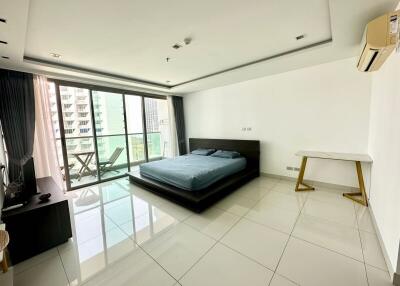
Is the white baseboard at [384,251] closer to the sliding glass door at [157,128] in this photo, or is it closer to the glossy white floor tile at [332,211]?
the glossy white floor tile at [332,211]

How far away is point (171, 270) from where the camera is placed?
1614 millimetres

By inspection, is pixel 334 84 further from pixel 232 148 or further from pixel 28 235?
pixel 28 235

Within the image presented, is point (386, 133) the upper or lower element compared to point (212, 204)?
upper

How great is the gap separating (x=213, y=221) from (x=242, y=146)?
2404 millimetres

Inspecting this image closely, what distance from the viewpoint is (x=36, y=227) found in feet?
6.13

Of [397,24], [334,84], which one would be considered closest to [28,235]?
[397,24]

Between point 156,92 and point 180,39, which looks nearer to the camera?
point 180,39

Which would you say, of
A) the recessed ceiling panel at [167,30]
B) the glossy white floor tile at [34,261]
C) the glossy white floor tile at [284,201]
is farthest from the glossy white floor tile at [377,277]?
the glossy white floor tile at [34,261]

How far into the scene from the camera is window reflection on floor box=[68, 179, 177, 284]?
1.81 meters

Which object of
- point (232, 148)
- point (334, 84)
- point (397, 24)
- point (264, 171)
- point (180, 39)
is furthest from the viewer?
point (232, 148)

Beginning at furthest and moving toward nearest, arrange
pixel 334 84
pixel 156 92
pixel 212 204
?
pixel 156 92 → pixel 334 84 → pixel 212 204

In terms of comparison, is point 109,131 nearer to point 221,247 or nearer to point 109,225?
point 109,225

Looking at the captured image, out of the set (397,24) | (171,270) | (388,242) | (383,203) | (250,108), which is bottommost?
(171,270)

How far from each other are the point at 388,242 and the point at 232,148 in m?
3.20
